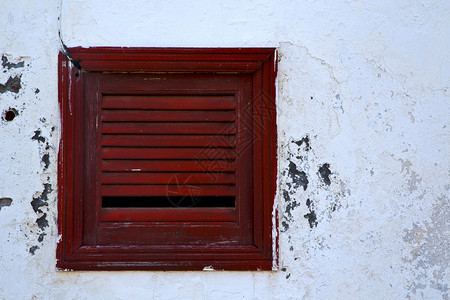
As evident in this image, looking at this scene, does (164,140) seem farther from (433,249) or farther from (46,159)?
(433,249)

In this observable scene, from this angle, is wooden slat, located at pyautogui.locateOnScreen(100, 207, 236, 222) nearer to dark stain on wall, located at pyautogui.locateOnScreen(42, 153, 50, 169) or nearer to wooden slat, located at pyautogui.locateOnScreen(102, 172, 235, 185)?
wooden slat, located at pyautogui.locateOnScreen(102, 172, 235, 185)

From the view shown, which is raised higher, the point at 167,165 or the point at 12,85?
the point at 12,85

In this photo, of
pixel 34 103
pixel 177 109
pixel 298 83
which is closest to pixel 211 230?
pixel 177 109

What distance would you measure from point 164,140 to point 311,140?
0.72 m

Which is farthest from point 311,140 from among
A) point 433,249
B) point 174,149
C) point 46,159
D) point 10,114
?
point 10,114

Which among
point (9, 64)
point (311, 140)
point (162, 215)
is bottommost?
point (162, 215)

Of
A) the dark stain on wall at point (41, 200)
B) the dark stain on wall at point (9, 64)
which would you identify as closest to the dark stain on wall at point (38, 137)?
the dark stain on wall at point (41, 200)

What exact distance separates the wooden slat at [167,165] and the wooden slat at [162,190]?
8 cm

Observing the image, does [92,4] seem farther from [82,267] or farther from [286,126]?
[82,267]

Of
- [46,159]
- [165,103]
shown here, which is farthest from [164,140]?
[46,159]

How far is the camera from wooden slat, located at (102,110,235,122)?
216 centimetres

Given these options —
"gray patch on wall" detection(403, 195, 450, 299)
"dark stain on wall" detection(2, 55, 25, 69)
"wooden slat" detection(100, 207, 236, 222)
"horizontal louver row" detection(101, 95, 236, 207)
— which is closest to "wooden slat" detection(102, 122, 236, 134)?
"horizontal louver row" detection(101, 95, 236, 207)

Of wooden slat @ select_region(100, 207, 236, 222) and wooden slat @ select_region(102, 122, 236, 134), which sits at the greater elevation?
wooden slat @ select_region(102, 122, 236, 134)

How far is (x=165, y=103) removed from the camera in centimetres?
217
